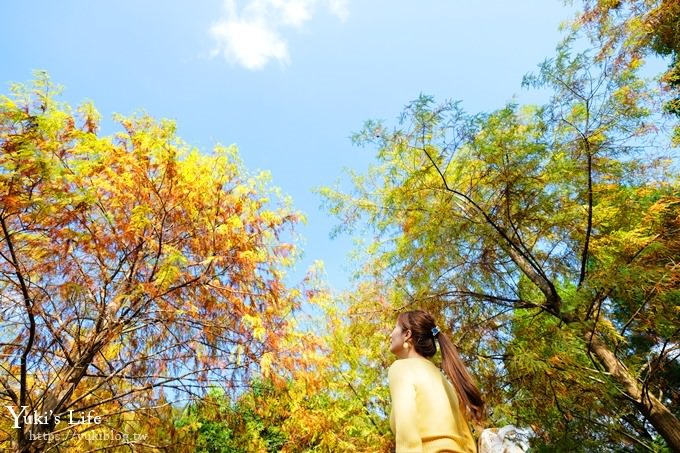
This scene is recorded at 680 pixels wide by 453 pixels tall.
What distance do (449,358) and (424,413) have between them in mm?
351

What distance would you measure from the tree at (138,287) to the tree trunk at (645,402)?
298 centimetres

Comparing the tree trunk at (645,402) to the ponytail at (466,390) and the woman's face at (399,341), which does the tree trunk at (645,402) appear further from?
the woman's face at (399,341)

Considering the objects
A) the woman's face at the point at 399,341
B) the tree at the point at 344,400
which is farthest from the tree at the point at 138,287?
the woman's face at the point at 399,341

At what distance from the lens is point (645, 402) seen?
10.9 ft

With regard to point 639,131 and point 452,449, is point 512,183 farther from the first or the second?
point 452,449

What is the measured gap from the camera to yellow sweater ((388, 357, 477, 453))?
55.2 inches

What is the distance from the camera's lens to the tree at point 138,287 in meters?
3.91

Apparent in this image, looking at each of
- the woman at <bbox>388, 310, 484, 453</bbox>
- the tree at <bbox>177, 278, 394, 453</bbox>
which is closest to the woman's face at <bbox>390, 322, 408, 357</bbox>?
the woman at <bbox>388, 310, 484, 453</bbox>

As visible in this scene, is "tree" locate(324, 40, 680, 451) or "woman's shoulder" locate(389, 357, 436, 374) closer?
"woman's shoulder" locate(389, 357, 436, 374)

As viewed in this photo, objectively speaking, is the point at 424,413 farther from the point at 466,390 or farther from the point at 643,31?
the point at 643,31

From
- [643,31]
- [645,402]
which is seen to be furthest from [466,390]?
[643,31]

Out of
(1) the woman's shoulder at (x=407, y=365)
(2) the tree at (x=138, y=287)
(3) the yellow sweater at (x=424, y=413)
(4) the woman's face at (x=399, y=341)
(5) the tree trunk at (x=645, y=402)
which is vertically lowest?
(5) the tree trunk at (x=645, y=402)

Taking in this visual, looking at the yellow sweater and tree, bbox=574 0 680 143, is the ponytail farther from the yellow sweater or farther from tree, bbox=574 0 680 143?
tree, bbox=574 0 680 143

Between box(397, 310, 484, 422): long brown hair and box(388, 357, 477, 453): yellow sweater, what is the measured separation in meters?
0.08
